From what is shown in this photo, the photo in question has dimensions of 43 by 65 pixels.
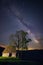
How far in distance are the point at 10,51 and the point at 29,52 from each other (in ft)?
27.0

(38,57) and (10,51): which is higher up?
(10,51)

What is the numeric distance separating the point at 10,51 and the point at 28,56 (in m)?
8.54

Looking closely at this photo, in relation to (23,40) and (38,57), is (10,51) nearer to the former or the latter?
(23,40)

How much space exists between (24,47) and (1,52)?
4679 millimetres

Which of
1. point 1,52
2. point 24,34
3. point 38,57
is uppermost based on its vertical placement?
point 24,34

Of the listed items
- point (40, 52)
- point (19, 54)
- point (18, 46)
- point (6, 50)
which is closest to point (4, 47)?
point (6, 50)

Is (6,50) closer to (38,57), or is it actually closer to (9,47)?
(9,47)

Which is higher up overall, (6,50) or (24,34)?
(24,34)

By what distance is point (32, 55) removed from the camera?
3050cm

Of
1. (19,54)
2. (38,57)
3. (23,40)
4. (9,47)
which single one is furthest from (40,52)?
(9,47)

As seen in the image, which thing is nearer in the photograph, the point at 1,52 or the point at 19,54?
the point at 19,54

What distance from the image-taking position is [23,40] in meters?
37.8

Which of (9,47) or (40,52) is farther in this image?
(9,47)

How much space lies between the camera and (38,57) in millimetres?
30141
